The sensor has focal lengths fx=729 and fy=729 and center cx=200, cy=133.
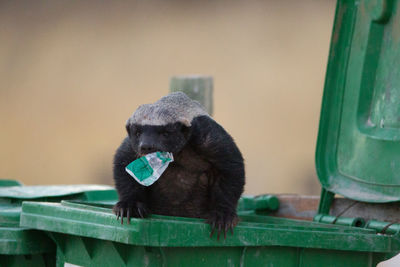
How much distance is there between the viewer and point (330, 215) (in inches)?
156

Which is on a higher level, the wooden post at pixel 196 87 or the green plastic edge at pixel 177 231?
the wooden post at pixel 196 87

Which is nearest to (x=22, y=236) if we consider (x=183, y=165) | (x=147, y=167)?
(x=147, y=167)

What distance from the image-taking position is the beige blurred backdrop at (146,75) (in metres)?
8.30

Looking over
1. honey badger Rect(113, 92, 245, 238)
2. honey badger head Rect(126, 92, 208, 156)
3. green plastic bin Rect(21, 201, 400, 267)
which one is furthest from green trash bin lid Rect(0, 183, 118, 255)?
honey badger head Rect(126, 92, 208, 156)

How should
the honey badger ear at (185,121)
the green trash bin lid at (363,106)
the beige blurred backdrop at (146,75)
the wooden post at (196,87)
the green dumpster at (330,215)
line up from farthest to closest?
the beige blurred backdrop at (146,75), the wooden post at (196,87), the green trash bin lid at (363,106), the honey badger ear at (185,121), the green dumpster at (330,215)

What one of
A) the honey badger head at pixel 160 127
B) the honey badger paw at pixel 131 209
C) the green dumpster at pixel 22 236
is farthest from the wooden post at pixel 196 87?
the honey badger paw at pixel 131 209

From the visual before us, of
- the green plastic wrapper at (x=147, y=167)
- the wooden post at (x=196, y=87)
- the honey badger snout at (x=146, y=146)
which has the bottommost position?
the green plastic wrapper at (x=147, y=167)

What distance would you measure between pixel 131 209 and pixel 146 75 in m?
5.66

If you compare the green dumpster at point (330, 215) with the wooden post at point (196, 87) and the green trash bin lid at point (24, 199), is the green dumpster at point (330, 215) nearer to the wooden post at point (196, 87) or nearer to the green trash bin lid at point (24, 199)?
the green trash bin lid at point (24, 199)

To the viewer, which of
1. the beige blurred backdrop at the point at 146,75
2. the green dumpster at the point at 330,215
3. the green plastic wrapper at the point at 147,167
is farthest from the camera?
the beige blurred backdrop at the point at 146,75

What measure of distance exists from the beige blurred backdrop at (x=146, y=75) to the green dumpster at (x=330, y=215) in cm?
405

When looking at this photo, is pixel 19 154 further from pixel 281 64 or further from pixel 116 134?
pixel 281 64

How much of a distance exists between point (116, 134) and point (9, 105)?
1.59 m

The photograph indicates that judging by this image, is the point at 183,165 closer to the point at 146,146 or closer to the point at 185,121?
the point at 185,121
